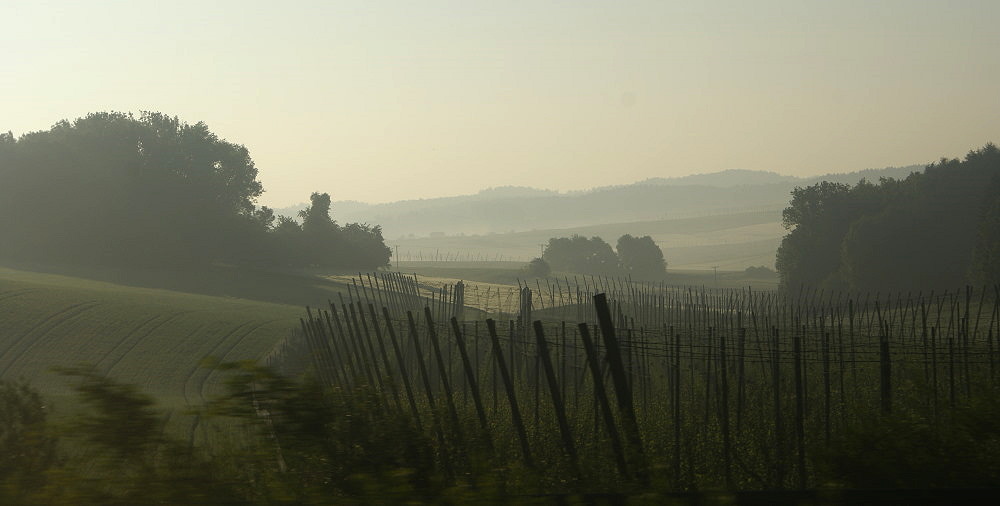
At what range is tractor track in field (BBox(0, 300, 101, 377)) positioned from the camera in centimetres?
3628

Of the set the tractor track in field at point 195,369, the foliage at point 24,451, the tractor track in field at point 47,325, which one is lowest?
the tractor track in field at point 195,369

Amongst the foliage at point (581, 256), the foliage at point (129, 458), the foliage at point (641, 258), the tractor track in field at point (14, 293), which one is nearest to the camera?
the foliage at point (129, 458)

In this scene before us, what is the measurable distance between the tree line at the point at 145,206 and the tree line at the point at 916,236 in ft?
115

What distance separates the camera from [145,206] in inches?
2990

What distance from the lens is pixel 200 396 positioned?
106 ft

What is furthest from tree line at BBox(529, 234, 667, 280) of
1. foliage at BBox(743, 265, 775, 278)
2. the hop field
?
the hop field

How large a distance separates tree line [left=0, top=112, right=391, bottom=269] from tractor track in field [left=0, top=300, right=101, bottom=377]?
93.3 feet

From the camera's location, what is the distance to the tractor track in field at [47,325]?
36.3m

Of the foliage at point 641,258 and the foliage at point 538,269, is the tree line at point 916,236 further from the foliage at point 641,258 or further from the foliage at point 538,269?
the foliage at point 641,258

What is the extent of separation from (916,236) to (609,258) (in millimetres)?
71040

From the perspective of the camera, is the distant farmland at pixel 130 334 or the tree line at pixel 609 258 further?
the tree line at pixel 609 258

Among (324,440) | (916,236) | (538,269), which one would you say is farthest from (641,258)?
(324,440)

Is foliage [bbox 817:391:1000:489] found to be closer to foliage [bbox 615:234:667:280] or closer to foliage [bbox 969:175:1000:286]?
foliage [bbox 969:175:1000:286]

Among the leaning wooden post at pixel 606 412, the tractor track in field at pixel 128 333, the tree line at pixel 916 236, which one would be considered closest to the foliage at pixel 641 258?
the tree line at pixel 916 236
